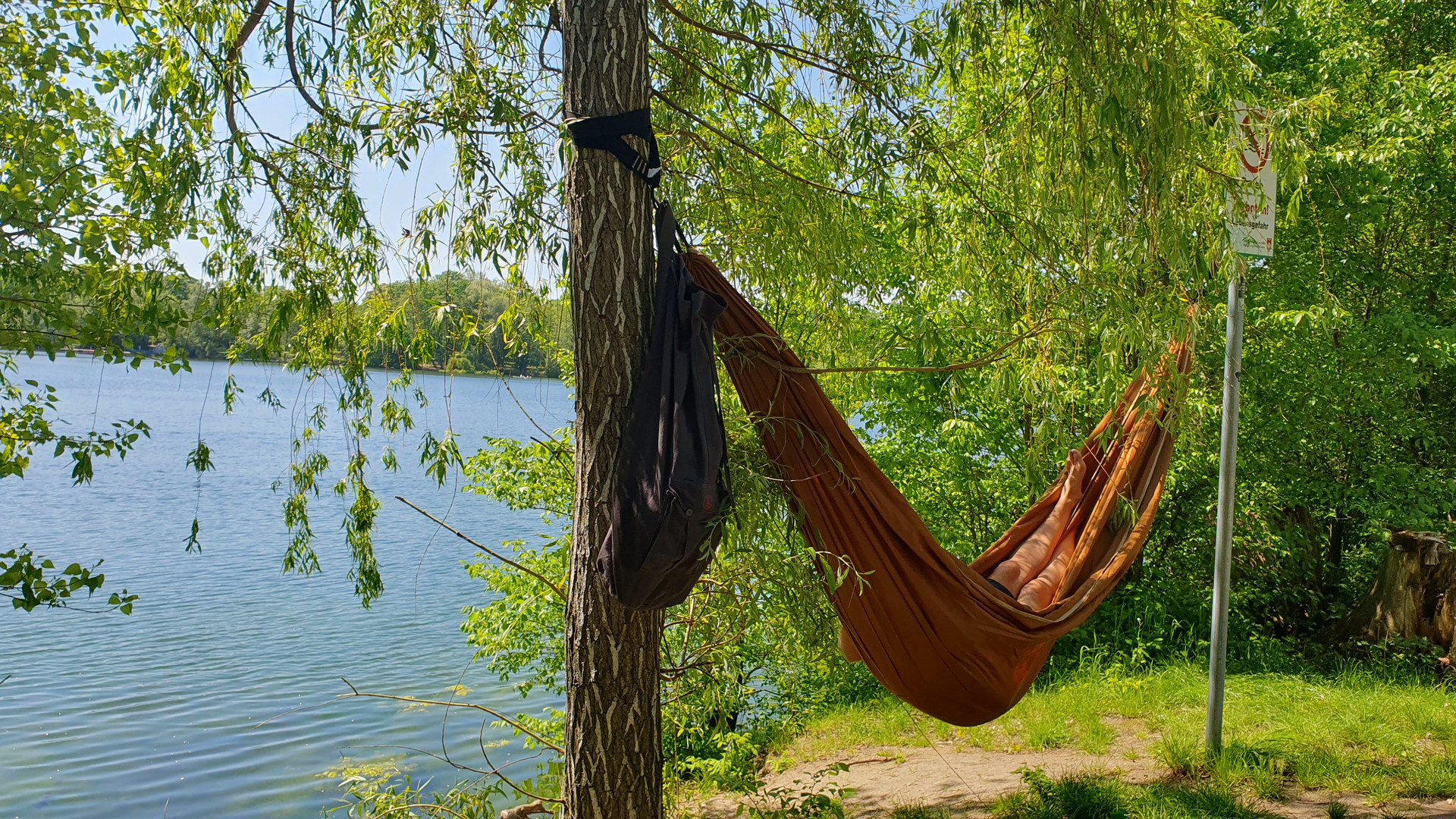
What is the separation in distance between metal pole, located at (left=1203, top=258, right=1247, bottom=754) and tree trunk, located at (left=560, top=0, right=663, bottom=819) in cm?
166

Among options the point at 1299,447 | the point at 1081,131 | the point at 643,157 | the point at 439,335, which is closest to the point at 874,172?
the point at 1081,131

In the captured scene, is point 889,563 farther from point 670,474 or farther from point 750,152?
point 750,152

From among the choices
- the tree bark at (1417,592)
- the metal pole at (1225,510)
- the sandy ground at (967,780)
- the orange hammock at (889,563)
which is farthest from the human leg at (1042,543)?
the tree bark at (1417,592)

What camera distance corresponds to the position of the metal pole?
2.54m

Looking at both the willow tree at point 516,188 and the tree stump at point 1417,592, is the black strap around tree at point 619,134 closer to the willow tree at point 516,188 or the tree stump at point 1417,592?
the willow tree at point 516,188

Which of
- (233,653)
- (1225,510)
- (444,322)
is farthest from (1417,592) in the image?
(233,653)

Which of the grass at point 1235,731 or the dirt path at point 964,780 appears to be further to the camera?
the grass at point 1235,731

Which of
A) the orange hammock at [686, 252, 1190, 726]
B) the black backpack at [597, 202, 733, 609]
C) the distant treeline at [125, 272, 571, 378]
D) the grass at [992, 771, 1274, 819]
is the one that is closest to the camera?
the black backpack at [597, 202, 733, 609]

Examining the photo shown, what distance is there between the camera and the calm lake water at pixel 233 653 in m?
4.32

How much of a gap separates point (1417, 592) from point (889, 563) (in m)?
3.41

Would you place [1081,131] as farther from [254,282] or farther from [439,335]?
[254,282]

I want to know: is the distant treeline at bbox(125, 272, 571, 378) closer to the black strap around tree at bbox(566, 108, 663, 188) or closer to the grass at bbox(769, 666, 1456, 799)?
the black strap around tree at bbox(566, 108, 663, 188)

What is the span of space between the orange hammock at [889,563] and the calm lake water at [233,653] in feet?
2.12

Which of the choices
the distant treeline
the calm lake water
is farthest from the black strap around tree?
the calm lake water
